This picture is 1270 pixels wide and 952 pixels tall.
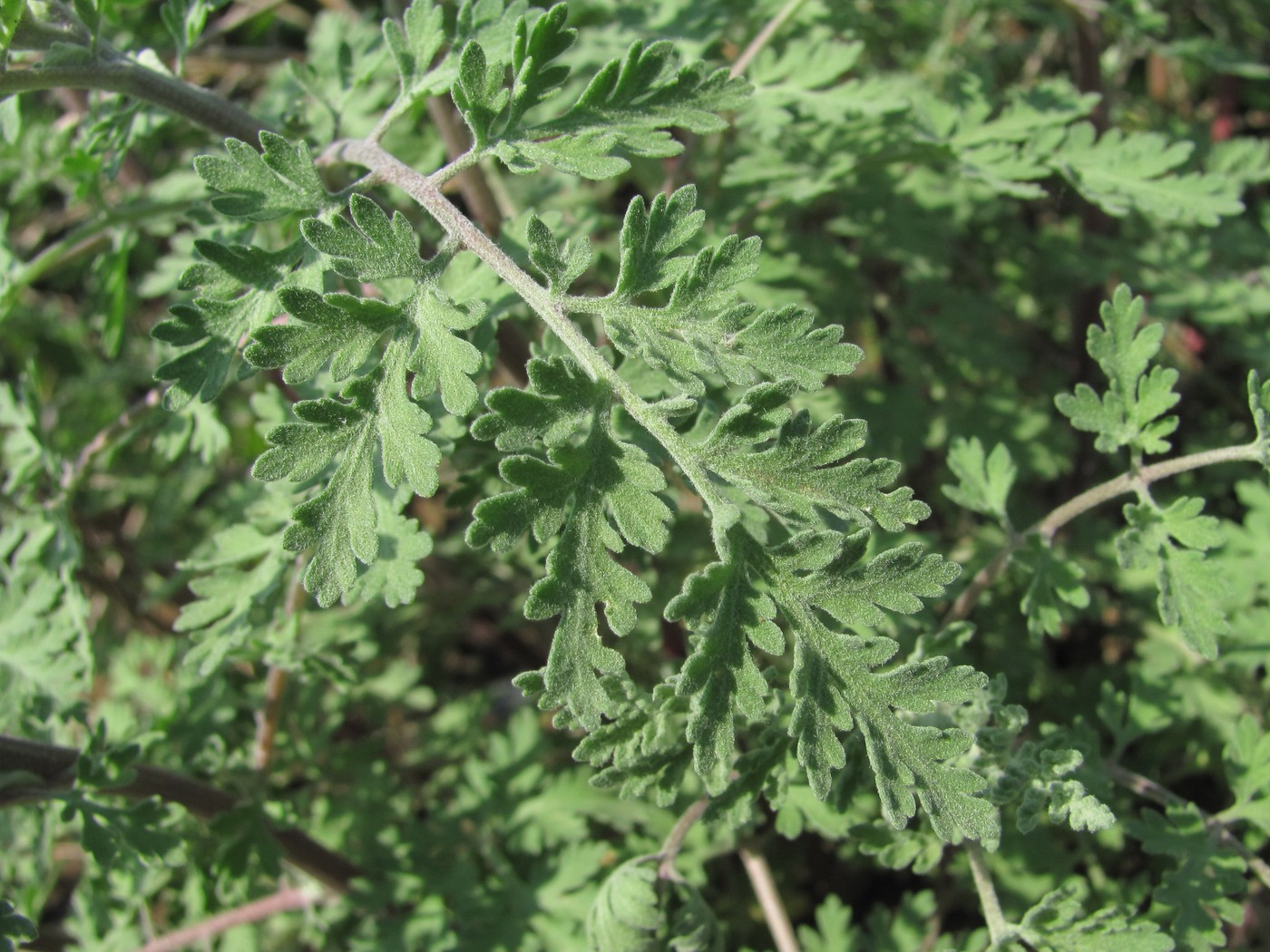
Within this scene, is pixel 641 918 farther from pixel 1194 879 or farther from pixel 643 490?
pixel 1194 879

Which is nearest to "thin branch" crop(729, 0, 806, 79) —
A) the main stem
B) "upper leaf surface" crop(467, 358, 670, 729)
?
the main stem

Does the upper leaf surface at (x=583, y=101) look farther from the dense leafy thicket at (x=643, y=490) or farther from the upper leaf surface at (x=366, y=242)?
the upper leaf surface at (x=366, y=242)

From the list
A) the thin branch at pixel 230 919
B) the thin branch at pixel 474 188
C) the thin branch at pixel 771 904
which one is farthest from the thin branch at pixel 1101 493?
the thin branch at pixel 230 919

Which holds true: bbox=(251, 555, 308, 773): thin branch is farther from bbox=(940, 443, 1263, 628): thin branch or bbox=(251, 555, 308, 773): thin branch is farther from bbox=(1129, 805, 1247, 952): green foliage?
bbox=(1129, 805, 1247, 952): green foliage

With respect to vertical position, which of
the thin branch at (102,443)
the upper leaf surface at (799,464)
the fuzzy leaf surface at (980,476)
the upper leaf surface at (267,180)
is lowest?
the fuzzy leaf surface at (980,476)

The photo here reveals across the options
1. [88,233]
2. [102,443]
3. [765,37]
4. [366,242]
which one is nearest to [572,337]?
[366,242]

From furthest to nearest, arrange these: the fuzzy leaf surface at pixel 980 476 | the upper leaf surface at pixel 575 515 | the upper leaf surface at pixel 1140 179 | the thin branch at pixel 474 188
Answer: the thin branch at pixel 474 188 → the upper leaf surface at pixel 1140 179 → the fuzzy leaf surface at pixel 980 476 → the upper leaf surface at pixel 575 515
